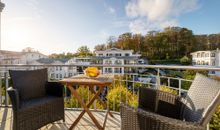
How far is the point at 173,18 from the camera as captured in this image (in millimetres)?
41094

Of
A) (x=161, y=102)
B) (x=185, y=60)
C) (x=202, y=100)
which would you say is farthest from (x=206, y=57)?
(x=202, y=100)

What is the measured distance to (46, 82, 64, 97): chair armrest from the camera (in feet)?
10.5

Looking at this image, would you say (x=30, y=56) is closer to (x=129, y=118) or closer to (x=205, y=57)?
(x=205, y=57)

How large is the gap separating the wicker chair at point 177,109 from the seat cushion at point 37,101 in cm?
138

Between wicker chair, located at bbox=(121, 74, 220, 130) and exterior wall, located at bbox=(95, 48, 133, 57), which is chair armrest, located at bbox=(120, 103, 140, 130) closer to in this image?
wicker chair, located at bbox=(121, 74, 220, 130)

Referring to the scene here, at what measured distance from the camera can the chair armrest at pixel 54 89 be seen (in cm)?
321

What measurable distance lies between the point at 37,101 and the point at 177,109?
1901mm

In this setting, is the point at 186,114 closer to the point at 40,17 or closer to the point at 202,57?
the point at 40,17

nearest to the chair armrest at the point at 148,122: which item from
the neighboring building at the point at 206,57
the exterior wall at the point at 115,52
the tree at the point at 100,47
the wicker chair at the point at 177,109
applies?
the wicker chair at the point at 177,109

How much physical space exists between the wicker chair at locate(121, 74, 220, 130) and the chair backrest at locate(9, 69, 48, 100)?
1677 millimetres

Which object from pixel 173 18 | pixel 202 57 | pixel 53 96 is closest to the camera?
pixel 53 96

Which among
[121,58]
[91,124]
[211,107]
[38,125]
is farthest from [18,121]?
[121,58]

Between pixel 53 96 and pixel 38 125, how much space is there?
1.71ft

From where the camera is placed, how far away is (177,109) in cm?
224
